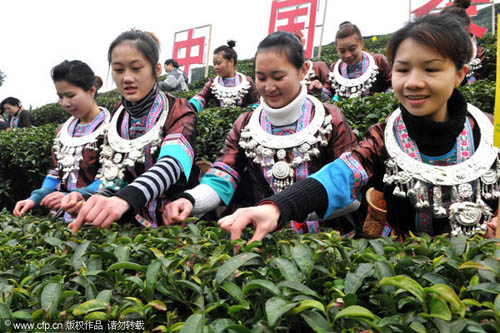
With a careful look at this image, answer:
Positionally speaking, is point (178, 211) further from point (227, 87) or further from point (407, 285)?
point (227, 87)


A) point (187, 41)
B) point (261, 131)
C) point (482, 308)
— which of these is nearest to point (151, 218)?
point (261, 131)

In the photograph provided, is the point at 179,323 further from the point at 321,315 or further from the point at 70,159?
the point at 70,159

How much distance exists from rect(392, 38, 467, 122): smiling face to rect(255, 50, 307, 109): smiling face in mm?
602

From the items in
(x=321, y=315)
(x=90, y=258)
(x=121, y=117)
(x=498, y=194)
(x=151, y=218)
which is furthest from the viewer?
(x=121, y=117)

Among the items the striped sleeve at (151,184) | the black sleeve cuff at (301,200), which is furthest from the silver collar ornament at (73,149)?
the black sleeve cuff at (301,200)

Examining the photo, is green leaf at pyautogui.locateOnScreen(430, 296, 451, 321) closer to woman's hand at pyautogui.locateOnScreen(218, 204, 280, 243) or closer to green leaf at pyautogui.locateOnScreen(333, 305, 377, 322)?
green leaf at pyautogui.locateOnScreen(333, 305, 377, 322)

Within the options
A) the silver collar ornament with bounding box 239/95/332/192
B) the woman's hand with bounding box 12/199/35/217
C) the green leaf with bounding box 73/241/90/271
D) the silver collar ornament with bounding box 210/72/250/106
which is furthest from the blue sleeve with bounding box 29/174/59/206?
the silver collar ornament with bounding box 210/72/250/106

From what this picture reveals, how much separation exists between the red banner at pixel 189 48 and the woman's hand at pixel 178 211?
11089 mm

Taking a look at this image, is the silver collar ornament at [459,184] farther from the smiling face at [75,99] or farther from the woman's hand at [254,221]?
the smiling face at [75,99]

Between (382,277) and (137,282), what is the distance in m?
0.52

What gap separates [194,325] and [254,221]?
621 millimetres

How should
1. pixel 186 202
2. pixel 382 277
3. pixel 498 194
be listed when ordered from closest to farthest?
pixel 382 277 < pixel 498 194 < pixel 186 202

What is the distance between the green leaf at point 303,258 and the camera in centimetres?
88

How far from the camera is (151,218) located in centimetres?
230
